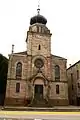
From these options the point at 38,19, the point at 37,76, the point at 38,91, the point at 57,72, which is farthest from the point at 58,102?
the point at 38,19

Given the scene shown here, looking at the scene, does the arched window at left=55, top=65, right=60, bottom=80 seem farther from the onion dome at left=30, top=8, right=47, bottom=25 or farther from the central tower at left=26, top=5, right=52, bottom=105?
the onion dome at left=30, top=8, right=47, bottom=25

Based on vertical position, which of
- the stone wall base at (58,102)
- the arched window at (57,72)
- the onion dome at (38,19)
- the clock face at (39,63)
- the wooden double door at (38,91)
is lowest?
the stone wall base at (58,102)

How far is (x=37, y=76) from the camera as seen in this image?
32.3 m

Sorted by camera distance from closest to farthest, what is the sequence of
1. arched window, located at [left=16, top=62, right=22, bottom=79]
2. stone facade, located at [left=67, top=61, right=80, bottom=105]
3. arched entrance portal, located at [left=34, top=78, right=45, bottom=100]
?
arched entrance portal, located at [left=34, top=78, right=45, bottom=100]
arched window, located at [left=16, top=62, right=22, bottom=79]
stone facade, located at [left=67, top=61, right=80, bottom=105]

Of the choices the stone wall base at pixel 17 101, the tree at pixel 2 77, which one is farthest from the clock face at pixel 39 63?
the tree at pixel 2 77

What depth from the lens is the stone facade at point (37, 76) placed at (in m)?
31.3

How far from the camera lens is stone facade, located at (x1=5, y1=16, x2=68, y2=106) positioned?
31.3 meters

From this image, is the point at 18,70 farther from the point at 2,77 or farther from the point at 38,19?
the point at 38,19

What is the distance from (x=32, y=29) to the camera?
121ft

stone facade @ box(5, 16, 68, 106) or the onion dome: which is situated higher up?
the onion dome

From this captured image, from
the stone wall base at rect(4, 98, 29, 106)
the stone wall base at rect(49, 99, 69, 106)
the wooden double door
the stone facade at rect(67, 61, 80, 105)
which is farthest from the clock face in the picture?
the stone facade at rect(67, 61, 80, 105)

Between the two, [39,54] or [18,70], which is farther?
[39,54]

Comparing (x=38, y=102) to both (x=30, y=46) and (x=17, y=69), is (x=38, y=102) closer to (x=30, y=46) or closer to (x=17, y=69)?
(x=17, y=69)

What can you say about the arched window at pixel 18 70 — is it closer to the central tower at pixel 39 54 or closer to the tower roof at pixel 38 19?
the central tower at pixel 39 54
